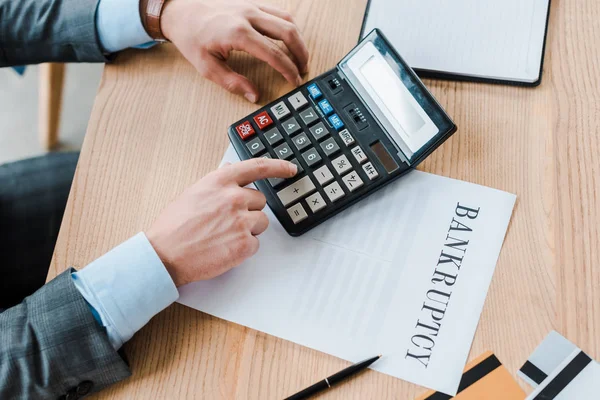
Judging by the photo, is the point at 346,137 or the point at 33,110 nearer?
the point at 346,137

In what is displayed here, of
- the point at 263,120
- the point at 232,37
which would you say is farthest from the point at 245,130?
the point at 232,37

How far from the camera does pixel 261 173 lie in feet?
1.86

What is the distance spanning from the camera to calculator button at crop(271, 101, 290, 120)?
60 centimetres

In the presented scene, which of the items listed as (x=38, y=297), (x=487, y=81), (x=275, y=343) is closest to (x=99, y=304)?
(x=38, y=297)

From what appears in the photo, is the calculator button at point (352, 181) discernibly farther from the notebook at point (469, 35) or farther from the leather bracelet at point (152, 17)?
the leather bracelet at point (152, 17)

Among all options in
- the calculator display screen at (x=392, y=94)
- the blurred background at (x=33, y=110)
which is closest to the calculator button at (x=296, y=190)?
the calculator display screen at (x=392, y=94)

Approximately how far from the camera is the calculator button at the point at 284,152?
23.1 inches

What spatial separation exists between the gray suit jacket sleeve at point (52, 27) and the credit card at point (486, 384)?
534 millimetres

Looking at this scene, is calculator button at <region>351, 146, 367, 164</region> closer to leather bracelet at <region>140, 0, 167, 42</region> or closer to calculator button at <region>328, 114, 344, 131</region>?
calculator button at <region>328, 114, 344, 131</region>

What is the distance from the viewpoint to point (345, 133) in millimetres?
591

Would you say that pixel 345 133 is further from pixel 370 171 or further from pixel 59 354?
pixel 59 354

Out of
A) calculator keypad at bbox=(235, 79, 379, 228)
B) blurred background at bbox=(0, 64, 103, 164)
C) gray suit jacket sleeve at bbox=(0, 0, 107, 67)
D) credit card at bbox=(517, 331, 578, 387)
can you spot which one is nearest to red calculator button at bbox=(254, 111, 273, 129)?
calculator keypad at bbox=(235, 79, 379, 228)

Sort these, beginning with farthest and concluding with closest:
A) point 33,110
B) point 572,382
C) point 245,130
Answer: point 33,110, point 245,130, point 572,382

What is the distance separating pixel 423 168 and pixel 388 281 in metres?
0.13
